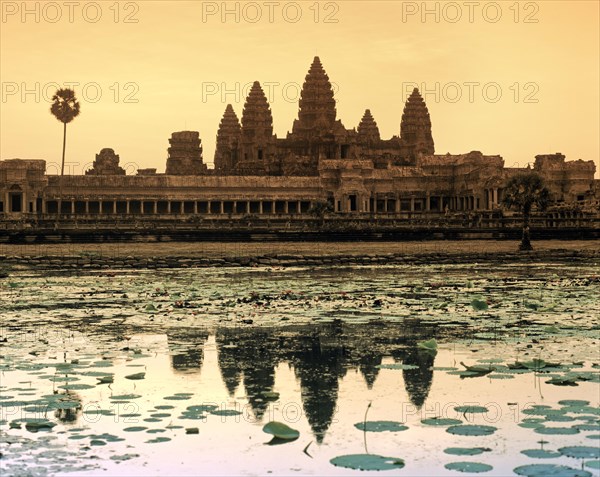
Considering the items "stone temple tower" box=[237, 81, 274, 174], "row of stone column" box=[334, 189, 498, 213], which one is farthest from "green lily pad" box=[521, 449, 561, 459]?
"stone temple tower" box=[237, 81, 274, 174]

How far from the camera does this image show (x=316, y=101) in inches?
6516

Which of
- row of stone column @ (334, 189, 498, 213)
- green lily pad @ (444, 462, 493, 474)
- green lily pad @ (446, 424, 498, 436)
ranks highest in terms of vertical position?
row of stone column @ (334, 189, 498, 213)

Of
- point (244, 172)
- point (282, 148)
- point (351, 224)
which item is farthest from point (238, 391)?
point (282, 148)

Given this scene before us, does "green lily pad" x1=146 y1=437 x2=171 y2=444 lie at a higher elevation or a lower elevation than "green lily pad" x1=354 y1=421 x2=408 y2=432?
lower

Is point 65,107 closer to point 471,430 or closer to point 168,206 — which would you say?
point 168,206

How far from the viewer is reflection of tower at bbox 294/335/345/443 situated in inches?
468

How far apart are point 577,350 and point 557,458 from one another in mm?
6167

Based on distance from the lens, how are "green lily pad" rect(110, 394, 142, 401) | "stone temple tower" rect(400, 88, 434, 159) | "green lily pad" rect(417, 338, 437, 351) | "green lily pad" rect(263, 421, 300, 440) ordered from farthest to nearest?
"stone temple tower" rect(400, 88, 434, 159) < "green lily pad" rect(417, 338, 437, 351) < "green lily pad" rect(110, 394, 142, 401) < "green lily pad" rect(263, 421, 300, 440)

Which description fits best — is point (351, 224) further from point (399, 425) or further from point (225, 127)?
point (225, 127)

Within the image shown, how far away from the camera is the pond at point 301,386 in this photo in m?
10.3

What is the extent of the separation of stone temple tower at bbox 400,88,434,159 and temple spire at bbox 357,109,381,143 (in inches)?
145

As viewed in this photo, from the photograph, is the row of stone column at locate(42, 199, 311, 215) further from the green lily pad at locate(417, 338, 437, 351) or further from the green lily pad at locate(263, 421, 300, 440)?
the green lily pad at locate(263, 421, 300, 440)

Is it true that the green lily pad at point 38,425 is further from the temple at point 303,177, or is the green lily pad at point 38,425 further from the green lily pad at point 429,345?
the temple at point 303,177

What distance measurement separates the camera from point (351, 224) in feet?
303
